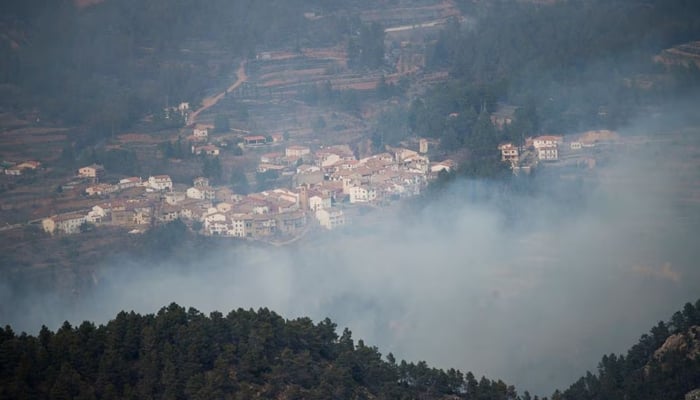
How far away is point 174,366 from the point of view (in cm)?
1611

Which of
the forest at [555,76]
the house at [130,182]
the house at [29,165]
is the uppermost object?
the forest at [555,76]

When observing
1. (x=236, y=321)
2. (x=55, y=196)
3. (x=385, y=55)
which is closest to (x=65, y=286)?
(x=55, y=196)

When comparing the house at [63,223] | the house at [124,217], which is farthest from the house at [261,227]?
the house at [63,223]

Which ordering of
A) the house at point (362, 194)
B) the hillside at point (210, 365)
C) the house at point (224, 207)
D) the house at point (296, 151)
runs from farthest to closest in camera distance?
the house at point (296, 151) < the house at point (362, 194) < the house at point (224, 207) < the hillside at point (210, 365)

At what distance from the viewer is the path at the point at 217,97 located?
31750 millimetres

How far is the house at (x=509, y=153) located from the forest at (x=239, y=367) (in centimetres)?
1021

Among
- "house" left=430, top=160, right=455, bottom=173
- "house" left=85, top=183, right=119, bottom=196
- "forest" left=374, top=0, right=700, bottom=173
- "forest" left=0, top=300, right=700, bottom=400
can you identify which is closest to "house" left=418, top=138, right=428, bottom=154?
"forest" left=374, top=0, right=700, bottom=173

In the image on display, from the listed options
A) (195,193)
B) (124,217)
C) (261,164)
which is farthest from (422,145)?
(124,217)

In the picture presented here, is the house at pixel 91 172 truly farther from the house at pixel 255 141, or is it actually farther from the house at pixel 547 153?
the house at pixel 547 153

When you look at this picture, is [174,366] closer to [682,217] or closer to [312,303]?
[312,303]

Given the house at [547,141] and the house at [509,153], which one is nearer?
the house at [509,153]

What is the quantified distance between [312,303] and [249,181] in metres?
6.01

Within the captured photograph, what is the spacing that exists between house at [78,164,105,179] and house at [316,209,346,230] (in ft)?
13.1

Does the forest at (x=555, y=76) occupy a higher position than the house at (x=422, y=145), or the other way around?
the forest at (x=555, y=76)
